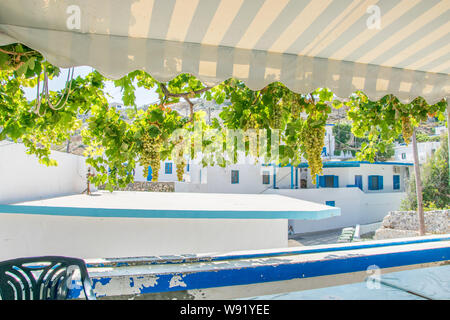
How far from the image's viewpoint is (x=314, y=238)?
15.6 m

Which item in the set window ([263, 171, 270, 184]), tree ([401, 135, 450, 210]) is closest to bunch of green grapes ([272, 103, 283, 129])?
window ([263, 171, 270, 184])

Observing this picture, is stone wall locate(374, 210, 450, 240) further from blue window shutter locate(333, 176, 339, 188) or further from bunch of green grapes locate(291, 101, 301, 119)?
bunch of green grapes locate(291, 101, 301, 119)

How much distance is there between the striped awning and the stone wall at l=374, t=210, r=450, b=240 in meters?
13.9

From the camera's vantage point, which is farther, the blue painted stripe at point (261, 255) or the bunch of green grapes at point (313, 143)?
→ the bunch of green grapes at point (313, 143)

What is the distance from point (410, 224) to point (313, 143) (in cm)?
1525

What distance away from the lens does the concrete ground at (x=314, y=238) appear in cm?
1446

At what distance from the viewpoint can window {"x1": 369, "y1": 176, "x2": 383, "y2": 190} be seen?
20520mm

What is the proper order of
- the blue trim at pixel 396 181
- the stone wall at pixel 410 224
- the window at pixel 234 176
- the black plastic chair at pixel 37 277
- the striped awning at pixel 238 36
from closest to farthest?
1. the black plastic chair at pixel 37 277
2. the striped awning at pixel 238 36
3. the stone wall at pixel 410 224
4. the window at pixel 234 176
5. the blue trim at pixel 396 181

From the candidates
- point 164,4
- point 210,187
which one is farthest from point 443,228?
point 164,4

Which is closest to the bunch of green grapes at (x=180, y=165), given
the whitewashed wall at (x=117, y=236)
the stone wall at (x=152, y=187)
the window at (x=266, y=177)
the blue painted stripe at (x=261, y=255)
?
the blue painted stripe at (x=261, y=255)

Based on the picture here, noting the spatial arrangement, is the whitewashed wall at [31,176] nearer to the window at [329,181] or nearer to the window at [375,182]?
the window at [329,181]

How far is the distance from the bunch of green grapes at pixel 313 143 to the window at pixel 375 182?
20.8m

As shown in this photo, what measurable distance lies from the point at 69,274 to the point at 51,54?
3.81 ft
